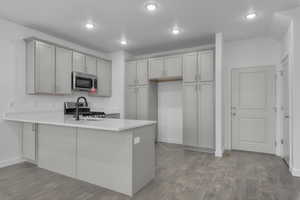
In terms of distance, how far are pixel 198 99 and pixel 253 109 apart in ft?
4.48

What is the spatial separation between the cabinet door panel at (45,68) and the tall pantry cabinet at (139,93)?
2113 mm

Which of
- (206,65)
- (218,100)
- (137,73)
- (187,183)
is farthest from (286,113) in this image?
(137,73)

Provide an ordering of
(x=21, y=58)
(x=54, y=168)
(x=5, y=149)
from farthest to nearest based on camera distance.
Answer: (x=21, y=58) < (x=5, y=149) < (x=54, y=168)

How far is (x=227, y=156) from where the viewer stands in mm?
3838

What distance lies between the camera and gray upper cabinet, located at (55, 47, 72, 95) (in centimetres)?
379

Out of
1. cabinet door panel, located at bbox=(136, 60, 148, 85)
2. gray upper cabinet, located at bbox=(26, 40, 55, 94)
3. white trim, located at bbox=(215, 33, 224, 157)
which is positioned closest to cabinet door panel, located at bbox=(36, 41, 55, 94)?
gray upper cabinet, located at bbox=(26, 40, 55, 94)

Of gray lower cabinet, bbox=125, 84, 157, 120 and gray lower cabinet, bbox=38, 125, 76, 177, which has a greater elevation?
gray lower cabinet, bbox=125, 84, 157, 120

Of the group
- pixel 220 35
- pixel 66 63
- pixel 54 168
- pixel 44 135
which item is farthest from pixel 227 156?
pixel 66 63

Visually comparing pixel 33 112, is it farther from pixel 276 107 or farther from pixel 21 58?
pixel 276 107

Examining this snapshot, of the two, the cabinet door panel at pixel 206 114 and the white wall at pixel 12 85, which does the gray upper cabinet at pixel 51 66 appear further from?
the cabinet door panel at pixel 206 114

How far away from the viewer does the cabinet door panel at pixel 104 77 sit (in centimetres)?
490

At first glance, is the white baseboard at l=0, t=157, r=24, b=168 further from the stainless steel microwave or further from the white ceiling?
the white ceiling

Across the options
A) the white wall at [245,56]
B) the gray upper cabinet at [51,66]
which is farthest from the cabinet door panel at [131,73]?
the white wall at [245,56]

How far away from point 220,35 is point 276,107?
2115mm
